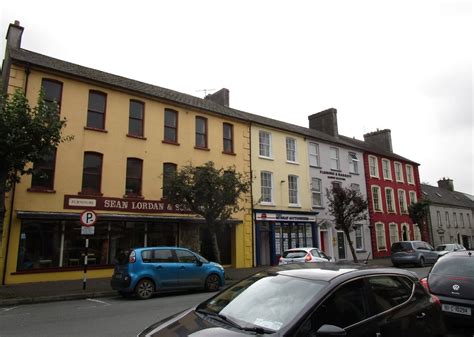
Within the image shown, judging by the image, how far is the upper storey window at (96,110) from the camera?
18.5 meters

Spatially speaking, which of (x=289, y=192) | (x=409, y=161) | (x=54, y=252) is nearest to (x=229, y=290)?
(x=54, y=252)

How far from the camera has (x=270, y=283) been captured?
4090 millimetres

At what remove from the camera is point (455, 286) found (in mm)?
6727

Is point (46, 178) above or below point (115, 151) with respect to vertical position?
below

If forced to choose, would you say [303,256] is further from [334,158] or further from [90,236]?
[334,158]

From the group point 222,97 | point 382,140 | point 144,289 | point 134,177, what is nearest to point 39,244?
point 134,177

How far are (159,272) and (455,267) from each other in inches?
345

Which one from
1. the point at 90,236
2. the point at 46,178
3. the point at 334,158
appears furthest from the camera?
the point at 334,158

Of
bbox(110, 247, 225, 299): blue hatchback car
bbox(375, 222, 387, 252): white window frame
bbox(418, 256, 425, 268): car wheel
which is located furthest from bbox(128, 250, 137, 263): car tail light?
bbox(375, 222, 387, 252): white window frame

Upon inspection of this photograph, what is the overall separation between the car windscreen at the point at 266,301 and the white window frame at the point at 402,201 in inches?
1389

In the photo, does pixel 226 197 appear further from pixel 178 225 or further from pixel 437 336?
pixel 437 336

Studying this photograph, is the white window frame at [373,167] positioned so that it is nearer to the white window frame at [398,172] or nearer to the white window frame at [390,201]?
the white window frame at [390,201]

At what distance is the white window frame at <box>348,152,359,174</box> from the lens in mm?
31830

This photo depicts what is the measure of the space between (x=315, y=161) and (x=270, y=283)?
2561 cm
